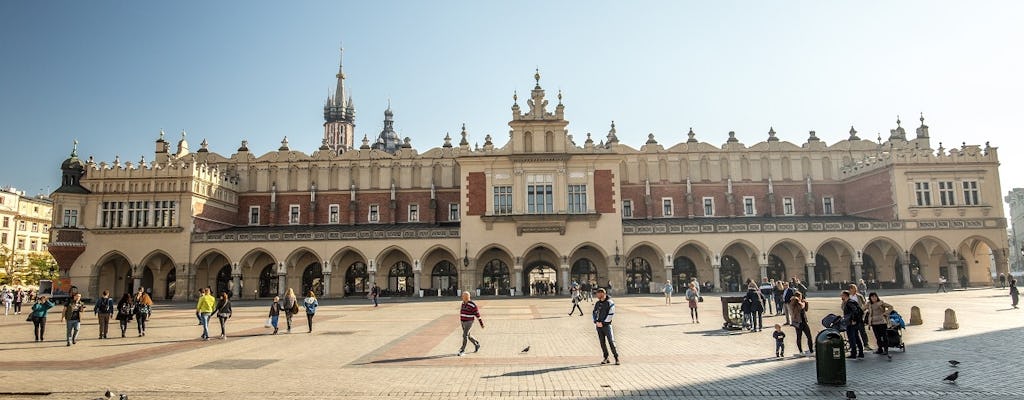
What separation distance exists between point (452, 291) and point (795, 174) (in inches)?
1234

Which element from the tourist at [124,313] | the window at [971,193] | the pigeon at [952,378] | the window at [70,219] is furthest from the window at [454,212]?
the pigeon at [952,378]

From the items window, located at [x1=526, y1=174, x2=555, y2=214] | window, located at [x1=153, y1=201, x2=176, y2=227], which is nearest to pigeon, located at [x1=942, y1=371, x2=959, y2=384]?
window, located at [x1=526, y1=174, x2=555, y2=214]

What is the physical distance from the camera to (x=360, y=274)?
5119 cm

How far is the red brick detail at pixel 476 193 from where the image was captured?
47.9 m

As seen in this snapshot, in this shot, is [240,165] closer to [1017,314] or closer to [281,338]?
[281,338]

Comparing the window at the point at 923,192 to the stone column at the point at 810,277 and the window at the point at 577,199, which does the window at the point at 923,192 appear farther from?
the window at the point at 577,199

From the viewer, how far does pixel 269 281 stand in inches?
2023

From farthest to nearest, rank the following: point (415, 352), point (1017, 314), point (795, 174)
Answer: point (795, 174) → point (1017, 314) → point (415, 352)

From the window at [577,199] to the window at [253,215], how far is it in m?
27.6

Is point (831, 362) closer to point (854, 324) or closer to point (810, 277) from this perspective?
point (854, 324)

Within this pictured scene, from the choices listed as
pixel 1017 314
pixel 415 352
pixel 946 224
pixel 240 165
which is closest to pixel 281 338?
pixel 415 352

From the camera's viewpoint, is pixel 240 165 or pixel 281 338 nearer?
pixel 281 338

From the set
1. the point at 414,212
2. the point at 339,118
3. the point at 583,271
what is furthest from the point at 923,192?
the point at 339,118

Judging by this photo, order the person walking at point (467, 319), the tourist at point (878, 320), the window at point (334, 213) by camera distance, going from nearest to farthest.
Result: 1. the tourist at point (878, 320)
2. the person walking at point (467, 319)
3. the window at point (334, 213)
